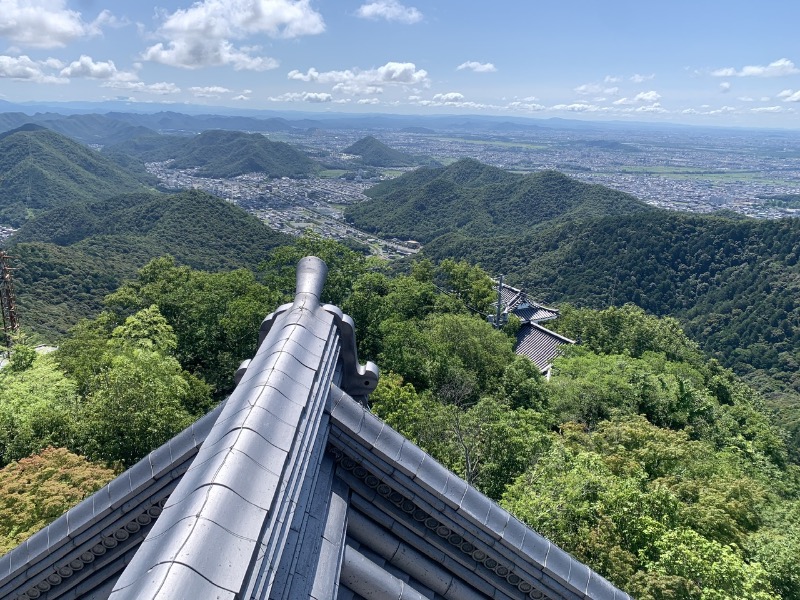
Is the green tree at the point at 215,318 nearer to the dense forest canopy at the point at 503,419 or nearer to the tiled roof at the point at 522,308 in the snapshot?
the dense forest canopy at the point at 503,419

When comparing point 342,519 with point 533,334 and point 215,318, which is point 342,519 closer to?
point 215,318

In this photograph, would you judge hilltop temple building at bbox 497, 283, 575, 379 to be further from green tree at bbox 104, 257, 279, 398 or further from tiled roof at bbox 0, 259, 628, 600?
tiled roof at bbox 0, 259, 628, 600

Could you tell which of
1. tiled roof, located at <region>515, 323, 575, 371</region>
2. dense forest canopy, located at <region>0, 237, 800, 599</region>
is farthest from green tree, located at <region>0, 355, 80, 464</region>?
tiled roof, located at <region>515, 323, 575, 371</region>

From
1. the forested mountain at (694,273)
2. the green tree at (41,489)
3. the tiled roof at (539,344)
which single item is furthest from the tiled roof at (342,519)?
the forested mountain at (694,273)

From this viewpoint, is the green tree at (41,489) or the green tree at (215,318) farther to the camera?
the green tree at (215,318)

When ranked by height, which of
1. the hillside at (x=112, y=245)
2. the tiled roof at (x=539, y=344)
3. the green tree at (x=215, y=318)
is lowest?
the hillside at (x=112, y=245)

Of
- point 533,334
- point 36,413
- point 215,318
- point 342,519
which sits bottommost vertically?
point 533,334

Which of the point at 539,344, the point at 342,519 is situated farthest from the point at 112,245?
the point at 342,519

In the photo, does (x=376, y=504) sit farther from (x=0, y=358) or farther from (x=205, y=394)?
(x=0, y=358)

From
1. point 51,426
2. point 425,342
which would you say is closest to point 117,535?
point 51,426
